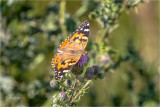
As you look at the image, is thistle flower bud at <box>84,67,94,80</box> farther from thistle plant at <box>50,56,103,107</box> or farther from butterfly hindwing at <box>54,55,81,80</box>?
butterfly hindwing at <box>54,55,81,80</box>

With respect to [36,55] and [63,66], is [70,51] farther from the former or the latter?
[36,55]

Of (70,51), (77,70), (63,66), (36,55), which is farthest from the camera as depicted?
(36,55)

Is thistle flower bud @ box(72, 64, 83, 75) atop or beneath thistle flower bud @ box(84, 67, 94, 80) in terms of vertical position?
atop

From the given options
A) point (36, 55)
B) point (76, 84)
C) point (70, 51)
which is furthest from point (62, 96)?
point (36, 55)

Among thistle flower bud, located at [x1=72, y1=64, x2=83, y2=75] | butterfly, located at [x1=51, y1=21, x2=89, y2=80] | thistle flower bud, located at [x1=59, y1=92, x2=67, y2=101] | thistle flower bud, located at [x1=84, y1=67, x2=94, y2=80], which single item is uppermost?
butterfly, located at [x1=51, y1=21, x2=89, y2=80]

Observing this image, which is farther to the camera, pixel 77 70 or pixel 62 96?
pixel 77 70

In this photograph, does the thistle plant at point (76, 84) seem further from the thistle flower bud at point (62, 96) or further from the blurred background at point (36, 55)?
the blurred background at point (36, 55)

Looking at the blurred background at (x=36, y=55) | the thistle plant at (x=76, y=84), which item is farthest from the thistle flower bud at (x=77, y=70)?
the blurred background at (x=36, y=55)

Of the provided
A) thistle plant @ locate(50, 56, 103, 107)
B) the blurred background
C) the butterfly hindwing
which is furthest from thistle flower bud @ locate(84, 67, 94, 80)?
the blurred background

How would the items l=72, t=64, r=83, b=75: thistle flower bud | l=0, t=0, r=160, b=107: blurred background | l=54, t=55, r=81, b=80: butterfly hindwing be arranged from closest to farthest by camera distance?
l=54, t=55, r=81, b=80: butterfly hindwing → l=72, t=64, r=83, b=75: thistle flower bud → l=0, t=0, r=160, b=107: blurred background

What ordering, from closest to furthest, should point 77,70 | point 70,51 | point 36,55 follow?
1. point 77,70
2. point 70,51
3. point 36,55
